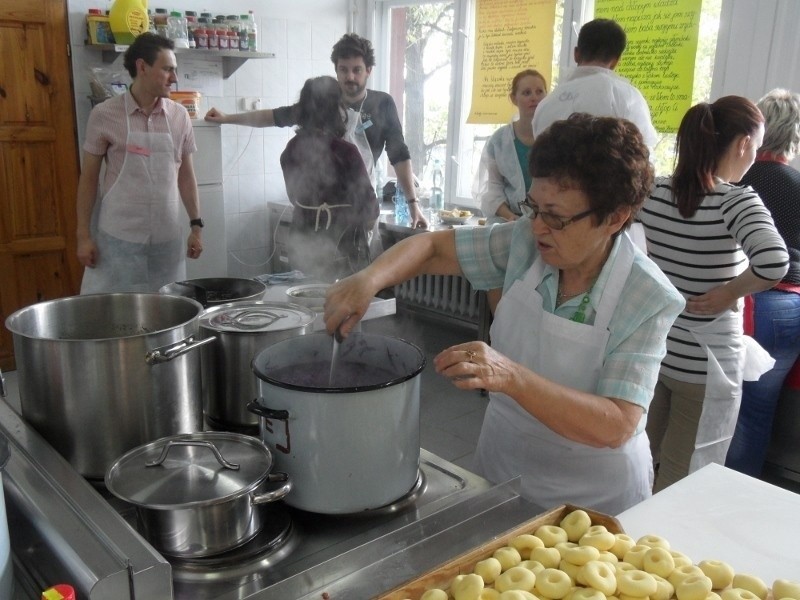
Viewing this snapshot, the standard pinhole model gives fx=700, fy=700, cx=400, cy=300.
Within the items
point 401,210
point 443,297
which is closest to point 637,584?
point 401,210

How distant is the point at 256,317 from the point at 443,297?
3.67 meters

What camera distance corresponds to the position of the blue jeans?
2.70 metres

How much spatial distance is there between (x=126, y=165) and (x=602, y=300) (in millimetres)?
2264

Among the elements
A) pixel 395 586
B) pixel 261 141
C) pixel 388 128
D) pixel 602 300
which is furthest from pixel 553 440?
pixel 261 141

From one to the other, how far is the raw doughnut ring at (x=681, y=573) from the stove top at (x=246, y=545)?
8.6 inches

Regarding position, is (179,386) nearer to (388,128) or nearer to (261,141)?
(388,128)

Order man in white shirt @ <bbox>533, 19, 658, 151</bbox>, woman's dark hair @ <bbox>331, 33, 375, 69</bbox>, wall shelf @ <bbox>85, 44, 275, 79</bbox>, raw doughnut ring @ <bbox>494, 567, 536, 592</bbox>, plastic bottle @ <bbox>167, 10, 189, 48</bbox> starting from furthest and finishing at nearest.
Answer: plastic bottle @ <bbox>167, 10, 189, 48</bbox>
wall shelf @ <bbox>85, 44, 275, 79</bbox>
woman's dark hair @ <bbox>331, 33, 375, 69</bbox>
man in white shirt @ <bbox>533, 19, 658, 151</bbox>
raw doughnut ring @ <bbox>494, 567, 536, 592</bbox>

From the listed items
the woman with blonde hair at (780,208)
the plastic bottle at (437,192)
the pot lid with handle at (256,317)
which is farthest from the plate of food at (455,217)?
the pot lid with handle at (256,317)

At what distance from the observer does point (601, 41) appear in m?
2.59

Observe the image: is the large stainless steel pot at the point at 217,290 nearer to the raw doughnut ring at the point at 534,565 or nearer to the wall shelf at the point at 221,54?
the raw doughnut ring at the point at 534,565

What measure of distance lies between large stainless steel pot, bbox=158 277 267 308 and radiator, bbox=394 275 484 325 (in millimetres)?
2999

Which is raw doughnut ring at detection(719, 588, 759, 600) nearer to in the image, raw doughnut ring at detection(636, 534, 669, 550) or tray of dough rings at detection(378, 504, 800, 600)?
tray of dough rings at detection(378, 504, 800, 600)

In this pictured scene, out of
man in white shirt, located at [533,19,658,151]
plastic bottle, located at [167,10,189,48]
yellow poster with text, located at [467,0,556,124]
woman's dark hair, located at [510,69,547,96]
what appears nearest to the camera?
man in white shirt, located at [533,19,658,151]

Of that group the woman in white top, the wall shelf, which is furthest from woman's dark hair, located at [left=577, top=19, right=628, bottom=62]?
the wall shelf
